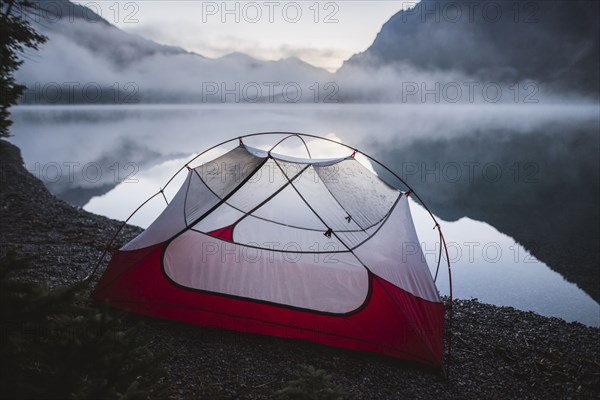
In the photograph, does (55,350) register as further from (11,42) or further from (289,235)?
(11,42)

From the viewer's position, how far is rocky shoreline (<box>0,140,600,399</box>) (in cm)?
404

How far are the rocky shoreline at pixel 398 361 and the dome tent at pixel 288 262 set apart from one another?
0.78ft

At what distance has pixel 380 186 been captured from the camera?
6.31 meters

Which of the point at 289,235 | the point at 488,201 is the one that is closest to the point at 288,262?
the point at 289,235

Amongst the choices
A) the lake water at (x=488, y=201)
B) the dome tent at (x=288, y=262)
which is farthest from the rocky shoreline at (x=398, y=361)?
the lake water at (x=488, y=201)

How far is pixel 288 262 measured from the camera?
544cm

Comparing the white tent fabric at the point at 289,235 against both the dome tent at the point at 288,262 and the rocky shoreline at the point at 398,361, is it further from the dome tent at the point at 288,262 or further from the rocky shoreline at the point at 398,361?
the rocky shoreline at the point at 398,361

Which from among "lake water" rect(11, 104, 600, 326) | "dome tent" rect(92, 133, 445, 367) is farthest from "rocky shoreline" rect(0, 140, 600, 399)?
"lake water" rect(11, 104, 600, 326)

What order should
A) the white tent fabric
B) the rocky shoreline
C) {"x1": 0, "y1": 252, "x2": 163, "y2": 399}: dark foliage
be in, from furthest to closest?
1. the white tent fabric
2. the rocky shoreline
3. {"x1": 0, "y1": 252, "x2": 163, "y2": 399}: dark foliage

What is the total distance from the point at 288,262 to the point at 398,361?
199cm

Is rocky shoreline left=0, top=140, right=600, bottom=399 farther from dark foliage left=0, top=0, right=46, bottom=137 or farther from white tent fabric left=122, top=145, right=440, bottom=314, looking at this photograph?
dark foliage left=0, top=0, right=46, bottom=137

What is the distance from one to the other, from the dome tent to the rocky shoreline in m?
0.24

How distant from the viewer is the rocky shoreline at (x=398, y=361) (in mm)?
4043

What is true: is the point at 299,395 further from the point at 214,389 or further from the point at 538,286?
the point at 538,286
